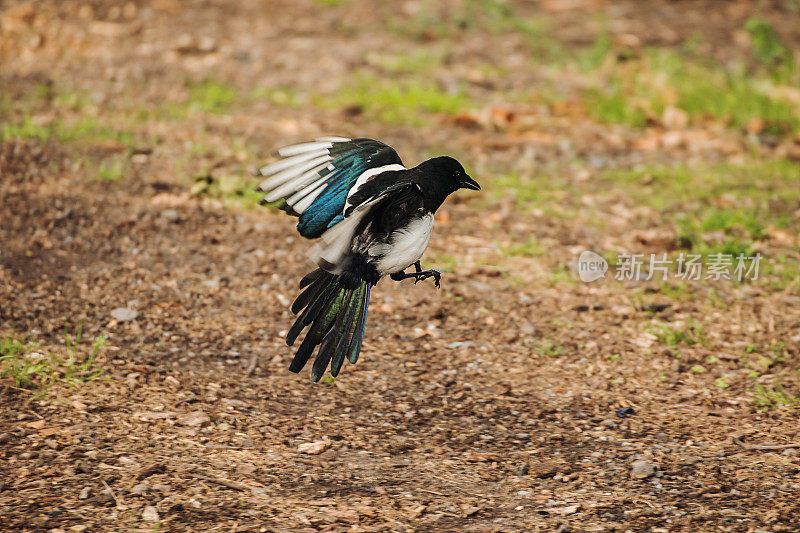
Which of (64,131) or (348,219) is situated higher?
(64,131)

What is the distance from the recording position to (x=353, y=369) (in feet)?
12.8

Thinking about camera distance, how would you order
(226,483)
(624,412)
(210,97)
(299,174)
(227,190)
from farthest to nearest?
(210,97) → (227,190) → (624,412) → (299,174) → (226,483)

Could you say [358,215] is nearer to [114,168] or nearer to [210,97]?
[114,168]

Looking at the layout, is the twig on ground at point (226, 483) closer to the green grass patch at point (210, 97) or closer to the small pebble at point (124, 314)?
the small pebble at point (124, 314)

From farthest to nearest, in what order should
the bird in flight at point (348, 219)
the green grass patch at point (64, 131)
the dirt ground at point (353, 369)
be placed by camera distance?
the green grass patch at point (64, 131) → the bird in flight at point (348, 219) → the dirt ground at point (353, 369)

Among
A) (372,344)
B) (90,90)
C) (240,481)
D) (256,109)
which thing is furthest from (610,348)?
(90,90)

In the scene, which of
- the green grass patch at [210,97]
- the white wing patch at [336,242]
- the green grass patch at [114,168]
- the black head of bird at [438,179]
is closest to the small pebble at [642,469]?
the black head of bird at [438,179]

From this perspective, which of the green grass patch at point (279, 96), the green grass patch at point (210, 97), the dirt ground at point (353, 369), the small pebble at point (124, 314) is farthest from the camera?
the green grass patch at point (279, 96)

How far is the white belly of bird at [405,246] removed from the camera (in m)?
3.14

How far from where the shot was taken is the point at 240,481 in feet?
9.91

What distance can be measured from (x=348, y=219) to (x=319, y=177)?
1.80ft

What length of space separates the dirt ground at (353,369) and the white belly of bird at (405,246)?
2.34ft

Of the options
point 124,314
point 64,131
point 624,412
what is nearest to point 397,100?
point 64,131

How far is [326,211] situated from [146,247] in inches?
74.8
